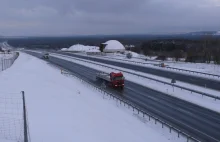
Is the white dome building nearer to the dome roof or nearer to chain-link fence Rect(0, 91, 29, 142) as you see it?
the dome roof

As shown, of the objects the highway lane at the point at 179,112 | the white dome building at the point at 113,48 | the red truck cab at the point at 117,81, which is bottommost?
the highway lane at the point at 179,112

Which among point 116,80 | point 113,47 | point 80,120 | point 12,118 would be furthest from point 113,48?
point 12,118

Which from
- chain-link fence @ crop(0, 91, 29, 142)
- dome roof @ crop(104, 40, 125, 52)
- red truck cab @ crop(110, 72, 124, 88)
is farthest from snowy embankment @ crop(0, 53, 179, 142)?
dome roof @ crop(104, 40, 125, 52)

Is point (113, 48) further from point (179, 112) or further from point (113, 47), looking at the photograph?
point (179, 112)

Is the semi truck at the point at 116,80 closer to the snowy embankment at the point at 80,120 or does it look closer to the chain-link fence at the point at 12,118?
the snowy embankment at the point at 80,120

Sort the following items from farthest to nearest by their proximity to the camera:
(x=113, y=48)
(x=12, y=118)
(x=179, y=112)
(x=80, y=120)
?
1. (x=113, y=48)
2. (x=179, y=112)
3. (x=80, y=120)
4. (x=12, y=118)

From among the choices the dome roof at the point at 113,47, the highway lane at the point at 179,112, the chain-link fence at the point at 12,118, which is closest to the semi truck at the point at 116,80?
the highway lane at the point at 179,112

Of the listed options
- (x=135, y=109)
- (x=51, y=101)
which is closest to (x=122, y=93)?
(x=135, y=109)

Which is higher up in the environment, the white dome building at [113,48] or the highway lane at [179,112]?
the white dome building at [113,48]
